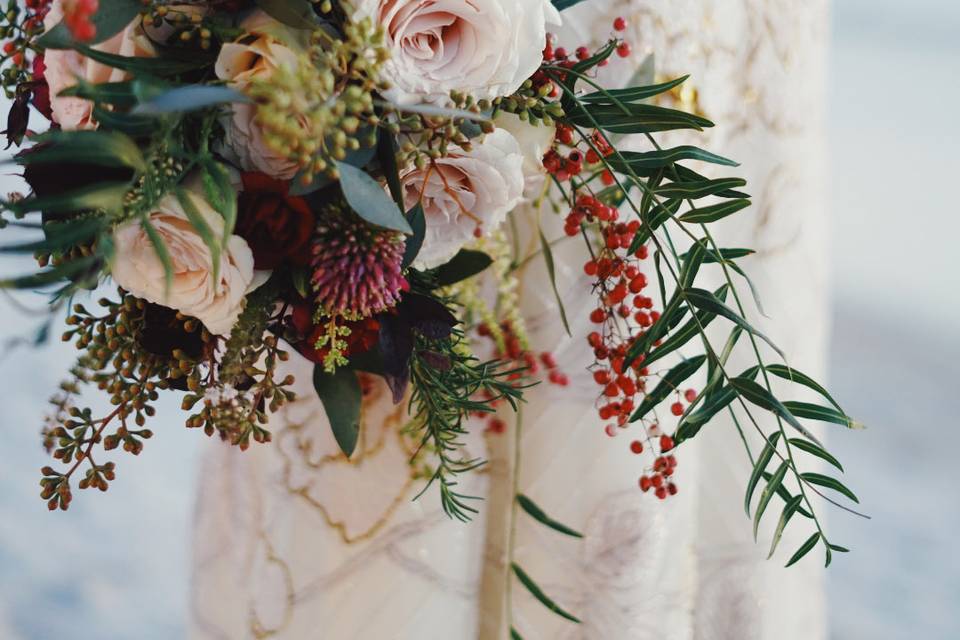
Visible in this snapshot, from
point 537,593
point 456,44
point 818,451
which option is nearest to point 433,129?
point 456,44

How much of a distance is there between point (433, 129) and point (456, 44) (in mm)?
44

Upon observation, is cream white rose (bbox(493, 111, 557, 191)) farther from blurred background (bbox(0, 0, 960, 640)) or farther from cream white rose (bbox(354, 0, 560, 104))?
blurred background (bbox(0, 0, 960, 640))

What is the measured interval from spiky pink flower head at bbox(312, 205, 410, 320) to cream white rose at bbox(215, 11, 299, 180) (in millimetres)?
33

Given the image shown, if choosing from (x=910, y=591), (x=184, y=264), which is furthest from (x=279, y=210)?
(x=910, y=591)

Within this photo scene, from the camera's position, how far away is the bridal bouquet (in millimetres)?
335

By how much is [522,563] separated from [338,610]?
0.14 m

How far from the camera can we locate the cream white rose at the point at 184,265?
1.23 feet

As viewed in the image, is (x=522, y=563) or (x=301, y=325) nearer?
(x=301, y=325)

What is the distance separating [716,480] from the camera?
26.6 inches

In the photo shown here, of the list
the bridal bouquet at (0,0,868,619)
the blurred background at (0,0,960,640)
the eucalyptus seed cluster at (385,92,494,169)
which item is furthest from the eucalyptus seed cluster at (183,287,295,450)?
the blurred background at (0,0,960,640)

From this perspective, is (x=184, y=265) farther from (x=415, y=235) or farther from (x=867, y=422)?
(x=867, y=422)

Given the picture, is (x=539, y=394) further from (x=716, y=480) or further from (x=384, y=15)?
(x=384, y=15)

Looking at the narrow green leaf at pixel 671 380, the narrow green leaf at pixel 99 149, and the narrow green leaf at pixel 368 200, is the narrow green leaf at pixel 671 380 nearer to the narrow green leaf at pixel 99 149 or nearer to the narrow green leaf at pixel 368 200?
the narrow green leaf at pixel 368 200

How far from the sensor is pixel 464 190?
44 cm
